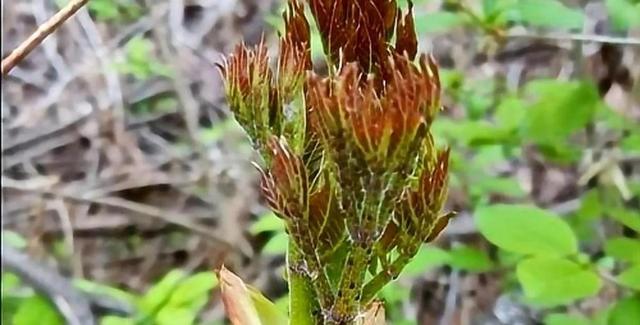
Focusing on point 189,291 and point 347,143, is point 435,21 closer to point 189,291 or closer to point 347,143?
point 189,291

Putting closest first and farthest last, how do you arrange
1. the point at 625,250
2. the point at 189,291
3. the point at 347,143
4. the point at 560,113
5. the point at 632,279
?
1. the point at 347,143
2. the point at 632,279
3. the point at 625,250
4. the point at 189,291
5. the point at 560,113

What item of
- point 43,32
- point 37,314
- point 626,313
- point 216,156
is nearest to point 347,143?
point 43,32

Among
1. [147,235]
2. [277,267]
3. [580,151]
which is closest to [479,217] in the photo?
[580,151]

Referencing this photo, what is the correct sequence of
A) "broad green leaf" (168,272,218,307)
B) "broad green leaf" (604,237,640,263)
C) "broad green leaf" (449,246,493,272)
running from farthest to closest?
1. "broad green leaf" (449,246,493,272)
2. "broad green leaf" (168,272,218,307)
3. "broad green leaf" (604,237,640,263)

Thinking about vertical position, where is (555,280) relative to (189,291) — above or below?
below

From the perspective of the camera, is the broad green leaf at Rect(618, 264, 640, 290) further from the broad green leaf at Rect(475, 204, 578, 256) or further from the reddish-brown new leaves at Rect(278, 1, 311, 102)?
the reddish-brown new leaves at Rect(278, 1, 311, 102)

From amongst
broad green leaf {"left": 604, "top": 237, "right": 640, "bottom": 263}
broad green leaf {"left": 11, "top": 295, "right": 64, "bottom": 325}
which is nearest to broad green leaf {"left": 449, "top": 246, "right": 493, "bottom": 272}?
broad green leaf {"left": 604, "top": 237, "right": 640, "bottom": 263}

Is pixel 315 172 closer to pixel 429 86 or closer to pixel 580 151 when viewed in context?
pixel 429 86

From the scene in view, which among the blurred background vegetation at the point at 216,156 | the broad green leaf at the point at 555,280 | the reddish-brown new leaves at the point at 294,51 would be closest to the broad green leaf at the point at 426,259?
the blurred background vegetation at the point at 216,156
